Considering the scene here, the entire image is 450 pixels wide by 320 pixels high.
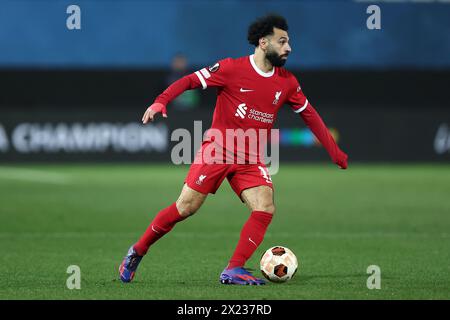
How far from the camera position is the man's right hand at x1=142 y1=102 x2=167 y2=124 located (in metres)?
7.29

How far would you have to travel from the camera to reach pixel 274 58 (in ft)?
25.5

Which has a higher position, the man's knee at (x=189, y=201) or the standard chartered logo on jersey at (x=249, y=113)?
the standard chartered logo on jersey at (x=249, y=113)

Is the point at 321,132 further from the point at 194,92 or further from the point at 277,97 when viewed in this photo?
the point at 194,92

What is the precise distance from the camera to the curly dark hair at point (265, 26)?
781 cm

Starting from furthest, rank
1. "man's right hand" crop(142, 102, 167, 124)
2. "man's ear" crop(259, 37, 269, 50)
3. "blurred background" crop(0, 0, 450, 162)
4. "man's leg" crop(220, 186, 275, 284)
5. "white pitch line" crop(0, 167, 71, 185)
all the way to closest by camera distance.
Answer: "blurred background" crop(0, 0, 450, 162) < "white pitch line" crop(0, 167, 71, 185) < "man's ear" crop(259, 37, 269, 50) < "man's leg" crop(220, 186, 275, 284) < "man's right hand" crop(142, 102, 167, 124)

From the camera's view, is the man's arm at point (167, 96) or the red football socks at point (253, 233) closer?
the man's arm at point (167, 96)

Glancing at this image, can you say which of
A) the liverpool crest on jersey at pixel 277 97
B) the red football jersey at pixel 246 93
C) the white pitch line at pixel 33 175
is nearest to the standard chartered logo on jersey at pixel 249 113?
the red football jersey at pixel 246 93

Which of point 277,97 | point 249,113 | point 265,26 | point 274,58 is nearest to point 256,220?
point 249,113

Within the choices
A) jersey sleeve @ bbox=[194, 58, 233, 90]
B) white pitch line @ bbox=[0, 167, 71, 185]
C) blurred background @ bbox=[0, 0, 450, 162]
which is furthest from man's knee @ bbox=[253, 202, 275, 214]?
blurred background @ bbox=[0, 0, 450, 162]

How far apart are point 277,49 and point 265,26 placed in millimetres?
224

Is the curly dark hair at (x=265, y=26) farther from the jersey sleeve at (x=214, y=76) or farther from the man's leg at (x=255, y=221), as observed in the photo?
the man's leg at (x=255, y=221)

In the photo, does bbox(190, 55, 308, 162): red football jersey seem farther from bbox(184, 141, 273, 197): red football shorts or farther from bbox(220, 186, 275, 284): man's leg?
bbox(220, 186, 275, 284): man's leg

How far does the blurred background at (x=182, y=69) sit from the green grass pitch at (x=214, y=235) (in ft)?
5.46

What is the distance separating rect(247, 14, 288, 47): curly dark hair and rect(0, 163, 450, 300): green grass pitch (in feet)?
6.57
